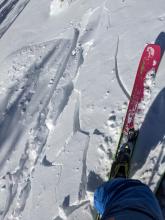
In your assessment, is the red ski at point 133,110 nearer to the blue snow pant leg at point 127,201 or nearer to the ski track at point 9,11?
the blue snow pant leg at point 127,201

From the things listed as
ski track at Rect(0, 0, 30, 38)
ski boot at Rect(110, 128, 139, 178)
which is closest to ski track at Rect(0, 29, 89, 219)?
ski boot at Rect(110, 128, 139, 178)

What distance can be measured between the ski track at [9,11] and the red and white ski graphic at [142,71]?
3.35m

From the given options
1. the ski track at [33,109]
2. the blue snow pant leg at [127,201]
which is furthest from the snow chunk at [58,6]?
the blue snow pant leg at [127,201]

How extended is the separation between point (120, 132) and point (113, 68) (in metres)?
1.09

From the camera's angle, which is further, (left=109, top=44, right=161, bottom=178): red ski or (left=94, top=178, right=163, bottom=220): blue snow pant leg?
(left=109, top=44, right=161, bottom=178): red ski

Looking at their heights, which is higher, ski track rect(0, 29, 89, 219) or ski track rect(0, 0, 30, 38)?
ski track rect(0, 0, 30, 38)

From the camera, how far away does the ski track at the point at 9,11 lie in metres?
7.53

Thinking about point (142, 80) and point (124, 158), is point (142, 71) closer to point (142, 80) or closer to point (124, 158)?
point (142, 80)

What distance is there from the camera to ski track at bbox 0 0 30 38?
297 inches

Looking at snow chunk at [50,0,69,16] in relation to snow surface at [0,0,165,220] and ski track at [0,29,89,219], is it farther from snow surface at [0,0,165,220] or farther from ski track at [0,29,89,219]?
ski track at [0,29,89,219]

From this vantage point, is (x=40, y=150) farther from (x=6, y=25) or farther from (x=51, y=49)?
(x=6, y=25)

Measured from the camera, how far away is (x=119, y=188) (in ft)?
9.61

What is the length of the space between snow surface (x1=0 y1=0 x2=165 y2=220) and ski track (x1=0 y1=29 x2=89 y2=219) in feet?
0.04

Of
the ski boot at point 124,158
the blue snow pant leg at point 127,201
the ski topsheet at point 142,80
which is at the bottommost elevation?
the ski boot at point 124,158
